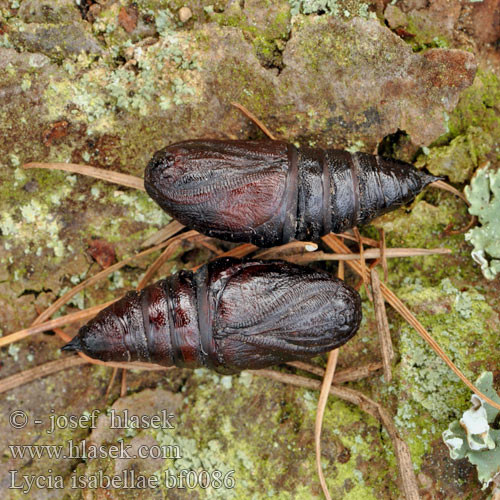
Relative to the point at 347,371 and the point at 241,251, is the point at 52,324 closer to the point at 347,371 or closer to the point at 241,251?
the point at 241,251

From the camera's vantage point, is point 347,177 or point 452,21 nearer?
point 347,177

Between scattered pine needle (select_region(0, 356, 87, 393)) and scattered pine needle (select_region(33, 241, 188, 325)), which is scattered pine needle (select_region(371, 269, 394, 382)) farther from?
scattered pine needle (select_region(0, 356, 87, 393))

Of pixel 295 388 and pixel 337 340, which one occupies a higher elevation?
pixel 337 340

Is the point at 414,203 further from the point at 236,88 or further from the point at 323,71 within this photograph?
the point at 236,88

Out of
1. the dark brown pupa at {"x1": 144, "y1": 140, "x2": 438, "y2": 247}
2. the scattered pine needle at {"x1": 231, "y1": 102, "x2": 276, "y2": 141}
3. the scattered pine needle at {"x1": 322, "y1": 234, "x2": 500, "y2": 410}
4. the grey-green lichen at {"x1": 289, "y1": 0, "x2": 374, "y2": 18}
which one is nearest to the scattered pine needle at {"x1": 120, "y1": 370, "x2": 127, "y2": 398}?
the dark brown pupa at {"x1": 144, "y1": 140, "x2": 438, "y2": 247}

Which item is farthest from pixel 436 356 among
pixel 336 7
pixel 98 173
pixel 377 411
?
pixel 98 173

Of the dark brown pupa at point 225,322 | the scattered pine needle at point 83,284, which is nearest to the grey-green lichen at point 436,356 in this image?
the dark brown pupa at point 225,322

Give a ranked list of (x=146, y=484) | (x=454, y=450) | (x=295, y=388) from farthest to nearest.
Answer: (x=295, y=388) < (x=146, y=484) < (x=454, y=450)

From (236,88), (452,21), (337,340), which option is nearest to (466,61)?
(452,21)
